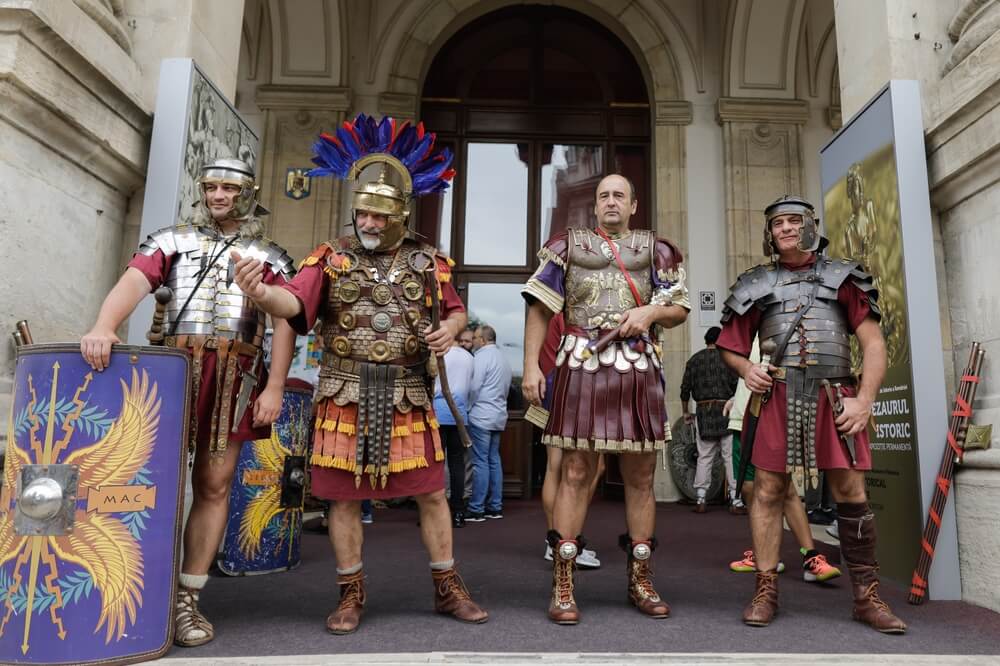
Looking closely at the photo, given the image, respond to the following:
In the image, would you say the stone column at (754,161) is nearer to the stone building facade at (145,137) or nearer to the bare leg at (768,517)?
the stone building facade at (145,137)

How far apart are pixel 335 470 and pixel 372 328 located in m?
0.56

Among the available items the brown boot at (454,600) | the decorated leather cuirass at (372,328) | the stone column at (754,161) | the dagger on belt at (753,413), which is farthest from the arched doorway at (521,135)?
the brown boot at (454,600)

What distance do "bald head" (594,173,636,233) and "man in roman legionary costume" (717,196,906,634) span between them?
593mm

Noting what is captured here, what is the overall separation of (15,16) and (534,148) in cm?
618

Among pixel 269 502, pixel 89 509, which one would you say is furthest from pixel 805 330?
pixel 269 502

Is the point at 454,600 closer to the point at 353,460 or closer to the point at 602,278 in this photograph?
the point at 353,460

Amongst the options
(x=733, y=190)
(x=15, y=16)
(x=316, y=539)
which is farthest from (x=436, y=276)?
(x=733, y=190)

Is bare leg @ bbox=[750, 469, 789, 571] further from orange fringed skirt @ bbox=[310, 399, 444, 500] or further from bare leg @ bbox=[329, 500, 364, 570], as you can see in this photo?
bare leg @ bbox=[329, 500, 364, 570]

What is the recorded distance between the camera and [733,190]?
767cm

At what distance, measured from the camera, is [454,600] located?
2.73 meters

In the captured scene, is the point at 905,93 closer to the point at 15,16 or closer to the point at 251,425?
the point at 251,425

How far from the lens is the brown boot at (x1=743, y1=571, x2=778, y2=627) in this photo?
2689 mm

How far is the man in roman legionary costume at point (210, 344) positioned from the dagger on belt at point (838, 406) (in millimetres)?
2148

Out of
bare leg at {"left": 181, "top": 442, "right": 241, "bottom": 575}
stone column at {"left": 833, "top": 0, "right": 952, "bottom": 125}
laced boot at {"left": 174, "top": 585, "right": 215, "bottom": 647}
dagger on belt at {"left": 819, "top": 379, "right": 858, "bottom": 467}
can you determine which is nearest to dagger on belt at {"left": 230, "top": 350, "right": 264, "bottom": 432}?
bare leg at {"left": 181, "top": 442, "right": 241, "bottom": 575}
